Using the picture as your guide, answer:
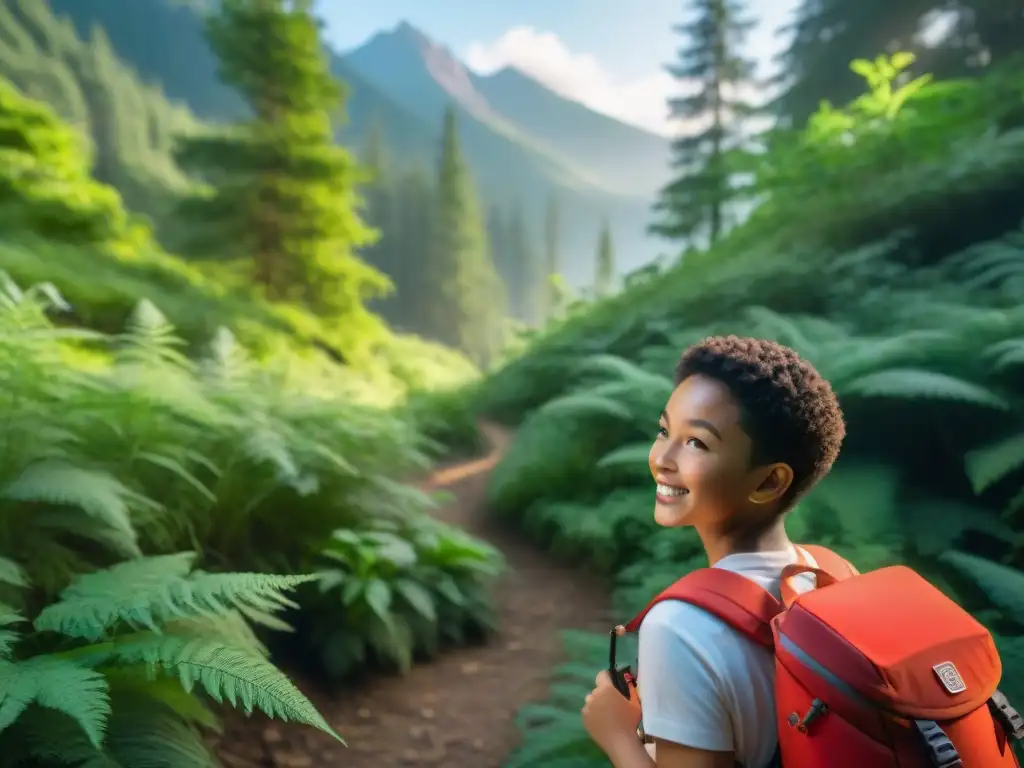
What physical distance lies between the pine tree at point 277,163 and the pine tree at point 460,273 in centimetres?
892

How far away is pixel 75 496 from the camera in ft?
5.93

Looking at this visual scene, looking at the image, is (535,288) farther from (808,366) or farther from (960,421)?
(808,366)

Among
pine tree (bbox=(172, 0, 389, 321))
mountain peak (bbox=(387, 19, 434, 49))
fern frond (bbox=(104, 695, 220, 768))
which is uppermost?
mountain peak (bbox=(387, 19, 434, 49))

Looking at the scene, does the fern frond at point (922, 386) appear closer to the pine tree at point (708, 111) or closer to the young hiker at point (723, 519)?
the young hiker at point (723, 519)

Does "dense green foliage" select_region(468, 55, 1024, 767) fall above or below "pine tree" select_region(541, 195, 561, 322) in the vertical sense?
below

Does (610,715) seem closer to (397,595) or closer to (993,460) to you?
(993,460)

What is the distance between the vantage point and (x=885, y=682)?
0.79 meters

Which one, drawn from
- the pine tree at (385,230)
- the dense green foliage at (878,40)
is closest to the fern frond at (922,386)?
the dense green foliage at (878,40)

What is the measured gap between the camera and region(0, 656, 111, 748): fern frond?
116 cm

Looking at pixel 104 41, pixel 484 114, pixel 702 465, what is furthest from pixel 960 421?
pixel 484 114

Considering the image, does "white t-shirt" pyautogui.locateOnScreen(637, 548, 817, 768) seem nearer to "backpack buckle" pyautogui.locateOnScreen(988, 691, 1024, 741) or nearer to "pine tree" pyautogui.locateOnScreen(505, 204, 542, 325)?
"backpack buckle" pyautogui.locateOnScreen(988, 691, 1024, 741)

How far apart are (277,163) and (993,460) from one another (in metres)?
8.68

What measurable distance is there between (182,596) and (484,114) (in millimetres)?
17091

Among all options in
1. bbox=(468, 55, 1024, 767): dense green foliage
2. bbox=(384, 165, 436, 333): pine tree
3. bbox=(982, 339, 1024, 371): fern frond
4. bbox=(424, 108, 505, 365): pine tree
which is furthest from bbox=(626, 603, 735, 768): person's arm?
bbox=(384, 165, 436, 333): pine tree
